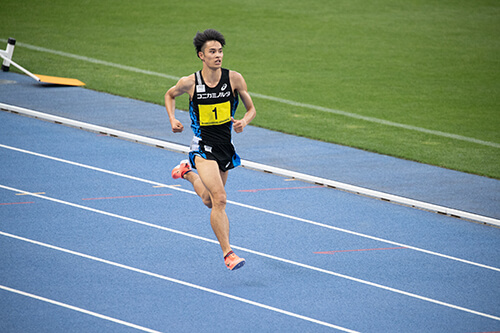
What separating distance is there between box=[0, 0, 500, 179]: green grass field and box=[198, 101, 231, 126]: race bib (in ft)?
16.1

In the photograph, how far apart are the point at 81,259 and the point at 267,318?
1993 mm

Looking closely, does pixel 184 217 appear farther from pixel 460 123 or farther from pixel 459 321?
pixel 460 123

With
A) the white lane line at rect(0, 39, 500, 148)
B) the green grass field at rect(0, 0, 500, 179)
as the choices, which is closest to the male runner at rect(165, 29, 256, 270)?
the green grass field at rect(0, 0, 500, 179)

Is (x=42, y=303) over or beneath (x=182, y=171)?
beneath

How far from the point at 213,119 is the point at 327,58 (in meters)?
11.9

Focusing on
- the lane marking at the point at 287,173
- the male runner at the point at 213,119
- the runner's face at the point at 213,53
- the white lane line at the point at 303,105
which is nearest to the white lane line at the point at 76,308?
the male runner at the point at 213,119

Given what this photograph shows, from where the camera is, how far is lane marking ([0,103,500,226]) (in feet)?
28.8

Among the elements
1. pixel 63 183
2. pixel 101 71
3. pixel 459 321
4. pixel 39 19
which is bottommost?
pixel 459 321

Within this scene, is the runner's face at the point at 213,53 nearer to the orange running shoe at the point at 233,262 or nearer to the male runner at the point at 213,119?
the male runner at the point at 213,119

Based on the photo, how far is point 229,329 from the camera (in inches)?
221

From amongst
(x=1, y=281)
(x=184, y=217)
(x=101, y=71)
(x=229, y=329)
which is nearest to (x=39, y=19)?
(x=101, y=71)

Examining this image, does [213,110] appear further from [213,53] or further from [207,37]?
[207,37]

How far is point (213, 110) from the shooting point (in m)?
6.76

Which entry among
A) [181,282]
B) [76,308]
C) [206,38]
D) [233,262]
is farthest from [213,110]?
[76,308]
